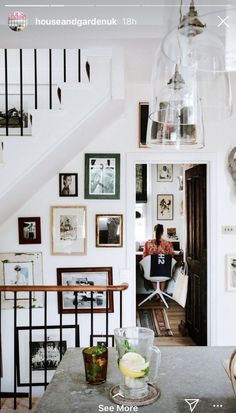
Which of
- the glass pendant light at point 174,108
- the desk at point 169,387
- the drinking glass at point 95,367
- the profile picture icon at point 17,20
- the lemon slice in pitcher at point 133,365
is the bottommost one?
the desk at point 169,387

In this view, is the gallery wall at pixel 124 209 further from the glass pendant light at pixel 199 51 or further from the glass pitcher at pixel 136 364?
the glass pitcher at pixel 136 364

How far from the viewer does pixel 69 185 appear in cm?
389

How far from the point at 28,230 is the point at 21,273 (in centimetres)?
41

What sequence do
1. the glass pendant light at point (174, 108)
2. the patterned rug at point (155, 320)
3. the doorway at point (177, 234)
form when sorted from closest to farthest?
1. the glass pendant light at point (174, 108)
2. the doorway at point (177, 234)
3. the patterned rug at point (155, 320)

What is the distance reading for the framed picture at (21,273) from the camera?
3887 mm

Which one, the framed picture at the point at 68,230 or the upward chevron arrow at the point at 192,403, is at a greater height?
the framed picture at the point at 68,230

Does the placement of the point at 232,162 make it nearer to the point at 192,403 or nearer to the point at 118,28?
the point at 118,28

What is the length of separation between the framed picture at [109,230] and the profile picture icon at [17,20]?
191cm

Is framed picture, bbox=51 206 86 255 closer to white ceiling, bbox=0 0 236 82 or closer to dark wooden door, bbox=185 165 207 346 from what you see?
dark wooden door, bbox=185 165 207 346

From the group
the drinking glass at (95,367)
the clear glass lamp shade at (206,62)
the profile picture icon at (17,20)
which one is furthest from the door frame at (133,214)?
the drinking glass at (95,367)

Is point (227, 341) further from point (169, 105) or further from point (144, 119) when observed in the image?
point (169, 105)

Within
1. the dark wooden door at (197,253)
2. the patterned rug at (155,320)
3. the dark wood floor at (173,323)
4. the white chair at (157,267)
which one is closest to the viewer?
the dark wooden door at (197,253)

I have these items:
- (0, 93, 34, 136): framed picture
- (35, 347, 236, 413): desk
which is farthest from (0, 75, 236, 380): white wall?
(35, 347, 236, 413): desk

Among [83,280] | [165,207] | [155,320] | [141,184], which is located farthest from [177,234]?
[83,280]
